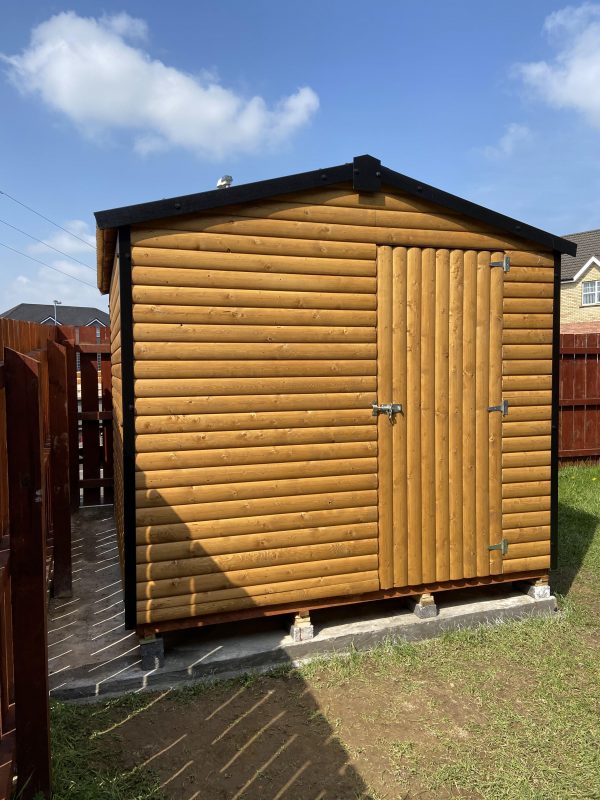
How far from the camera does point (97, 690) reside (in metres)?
3.74

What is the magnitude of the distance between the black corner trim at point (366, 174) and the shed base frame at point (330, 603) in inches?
127

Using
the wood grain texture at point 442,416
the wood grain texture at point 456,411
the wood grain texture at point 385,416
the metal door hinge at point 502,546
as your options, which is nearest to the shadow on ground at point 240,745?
the wood grain texture at point 385,416

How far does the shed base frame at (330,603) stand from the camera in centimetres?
407

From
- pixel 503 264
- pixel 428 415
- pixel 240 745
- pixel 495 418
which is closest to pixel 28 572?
pixel 240 745

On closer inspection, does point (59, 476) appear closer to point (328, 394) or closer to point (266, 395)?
point (266, 395)

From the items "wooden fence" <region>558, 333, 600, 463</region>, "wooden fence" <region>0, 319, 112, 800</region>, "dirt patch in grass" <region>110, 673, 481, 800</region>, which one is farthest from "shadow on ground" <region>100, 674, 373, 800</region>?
"wooden fence" <region>558, 333, 600, 463</region>

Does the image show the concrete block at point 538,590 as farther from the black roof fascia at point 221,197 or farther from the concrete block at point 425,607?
the black roof fascia at point 221,197

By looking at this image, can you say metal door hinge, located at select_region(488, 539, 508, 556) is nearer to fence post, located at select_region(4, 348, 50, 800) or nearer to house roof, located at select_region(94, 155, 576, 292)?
house roof, located at select_region(94, 155, 576, 292)

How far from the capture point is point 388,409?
4590 mm

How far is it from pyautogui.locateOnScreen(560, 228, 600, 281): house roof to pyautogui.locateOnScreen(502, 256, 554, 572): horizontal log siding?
24.3 metres

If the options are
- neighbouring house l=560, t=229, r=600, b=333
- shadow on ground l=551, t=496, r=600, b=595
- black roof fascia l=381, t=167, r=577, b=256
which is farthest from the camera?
neighbouring house l=560, t=229, r=600, b=333

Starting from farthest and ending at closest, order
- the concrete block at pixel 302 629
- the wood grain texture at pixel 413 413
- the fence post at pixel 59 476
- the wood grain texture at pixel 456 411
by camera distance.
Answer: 1. the fence post at pixel 59 476
2. the wood grain texture at pixel 456 411
3. the wood grain texture at pixel 413 413
4. the concrete block at pixel 302 629

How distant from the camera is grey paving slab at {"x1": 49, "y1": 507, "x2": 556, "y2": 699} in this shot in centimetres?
391

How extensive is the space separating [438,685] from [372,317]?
8.92ft
